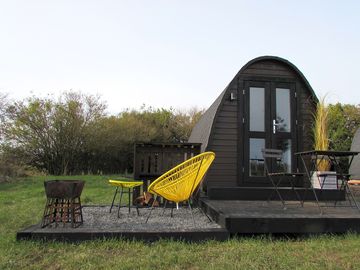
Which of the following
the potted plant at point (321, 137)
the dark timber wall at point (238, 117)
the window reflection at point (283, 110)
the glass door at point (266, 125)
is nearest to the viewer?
the potted plant at point (321, 137)

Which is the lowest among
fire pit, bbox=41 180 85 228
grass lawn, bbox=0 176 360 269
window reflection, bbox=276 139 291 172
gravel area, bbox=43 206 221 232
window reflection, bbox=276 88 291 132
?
grass lawn, bbox=0 176 360 269

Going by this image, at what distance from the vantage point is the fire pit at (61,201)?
13.1ft

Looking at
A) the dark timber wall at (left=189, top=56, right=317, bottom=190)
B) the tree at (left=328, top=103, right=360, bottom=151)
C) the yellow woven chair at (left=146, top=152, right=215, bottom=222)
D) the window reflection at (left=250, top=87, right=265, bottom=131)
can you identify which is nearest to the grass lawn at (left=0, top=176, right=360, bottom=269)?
the yellow woven chair at (left=146, top=152, right=215, bottom=222)

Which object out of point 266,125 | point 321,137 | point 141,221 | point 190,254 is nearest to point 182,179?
point 141,221

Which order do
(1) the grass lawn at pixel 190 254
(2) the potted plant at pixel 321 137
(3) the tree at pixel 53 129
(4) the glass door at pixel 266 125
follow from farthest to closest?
(3) the tree at pixel 53 129 → (4) the glass door at pixel 266 125 → (2) the potted plant at pixel 321 137 → (1) the grass lawn at pixel 190 254

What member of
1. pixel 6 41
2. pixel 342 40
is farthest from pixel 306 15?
pixel 6 41

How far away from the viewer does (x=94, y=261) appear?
3.00 meters

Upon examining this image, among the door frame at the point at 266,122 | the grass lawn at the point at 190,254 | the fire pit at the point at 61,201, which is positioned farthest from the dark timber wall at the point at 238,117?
the fire pit at the point at 61,201

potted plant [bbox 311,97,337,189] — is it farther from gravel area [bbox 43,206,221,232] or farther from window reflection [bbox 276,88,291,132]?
gravel area [bbox 43,206,221,232]

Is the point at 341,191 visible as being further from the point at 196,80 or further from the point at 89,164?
the point at 89,164

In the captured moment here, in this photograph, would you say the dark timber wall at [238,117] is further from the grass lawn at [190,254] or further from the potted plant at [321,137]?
the grass lawn at [190,254]

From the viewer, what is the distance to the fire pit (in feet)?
13.1

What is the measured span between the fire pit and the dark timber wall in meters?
3.49

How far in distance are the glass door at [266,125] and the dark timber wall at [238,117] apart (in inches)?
4.7
